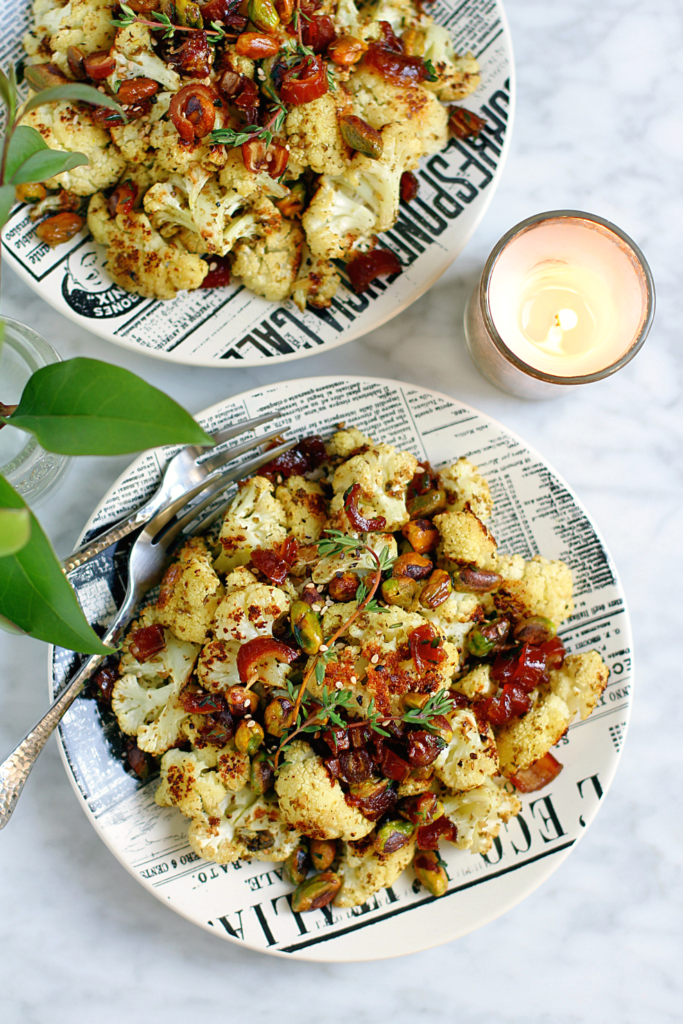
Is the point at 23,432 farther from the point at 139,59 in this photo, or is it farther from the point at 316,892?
the point at 316,892

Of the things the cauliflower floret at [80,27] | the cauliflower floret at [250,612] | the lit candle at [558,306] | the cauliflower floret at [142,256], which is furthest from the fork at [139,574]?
the cauliflower floret at [80,27]

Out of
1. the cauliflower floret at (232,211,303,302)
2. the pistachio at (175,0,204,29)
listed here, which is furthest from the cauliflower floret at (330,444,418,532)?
the pistachio at (175,0,204,29)

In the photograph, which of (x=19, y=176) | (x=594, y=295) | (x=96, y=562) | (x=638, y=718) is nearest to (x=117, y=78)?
Answer: (x=19, y=176)

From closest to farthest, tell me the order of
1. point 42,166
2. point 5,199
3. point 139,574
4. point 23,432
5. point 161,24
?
point 5,199 < point 42,166 < point 161,24 < point 139,574 < point 23,432

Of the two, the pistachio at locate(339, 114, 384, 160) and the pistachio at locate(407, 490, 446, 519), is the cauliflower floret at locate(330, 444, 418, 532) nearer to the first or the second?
the pistachio at locate(407, 490, 446, 519)

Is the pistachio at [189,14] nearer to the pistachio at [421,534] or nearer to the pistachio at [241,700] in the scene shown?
the pistachio at [421,534]

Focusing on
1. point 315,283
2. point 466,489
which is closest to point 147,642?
point 466,489
